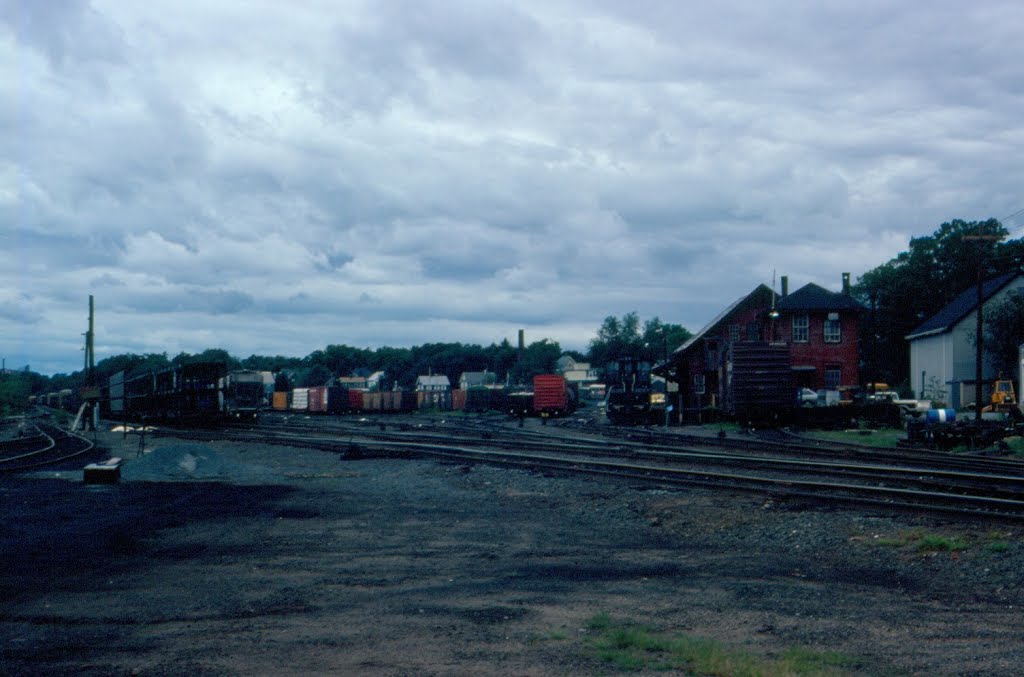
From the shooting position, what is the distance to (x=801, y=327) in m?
62.0

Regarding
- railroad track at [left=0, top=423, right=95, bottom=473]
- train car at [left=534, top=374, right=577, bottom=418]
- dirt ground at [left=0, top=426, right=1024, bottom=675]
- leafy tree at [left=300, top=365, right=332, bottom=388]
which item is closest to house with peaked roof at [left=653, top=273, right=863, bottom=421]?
train car at [left=534, top=374, right=577, bottom=418]

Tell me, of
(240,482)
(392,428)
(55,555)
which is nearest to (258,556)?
(55,555)

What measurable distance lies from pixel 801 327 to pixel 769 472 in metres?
45.4

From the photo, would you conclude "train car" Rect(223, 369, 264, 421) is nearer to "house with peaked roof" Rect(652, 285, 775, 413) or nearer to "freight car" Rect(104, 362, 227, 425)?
"freight car" Rect(104, 362, 227, 425)

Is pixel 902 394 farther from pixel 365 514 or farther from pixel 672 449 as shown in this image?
pixel 365 514

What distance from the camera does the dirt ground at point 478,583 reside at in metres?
6.09

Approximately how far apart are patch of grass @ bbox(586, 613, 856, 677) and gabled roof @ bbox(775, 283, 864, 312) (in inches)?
2268

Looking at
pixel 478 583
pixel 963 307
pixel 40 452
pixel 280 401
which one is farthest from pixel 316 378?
pixel 478 583

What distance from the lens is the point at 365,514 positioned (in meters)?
13.6

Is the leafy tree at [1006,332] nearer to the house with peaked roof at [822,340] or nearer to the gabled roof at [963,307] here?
the gabled roof at [963,307]

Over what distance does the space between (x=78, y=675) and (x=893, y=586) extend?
254 inches

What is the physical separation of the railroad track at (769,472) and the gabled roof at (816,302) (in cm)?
3425

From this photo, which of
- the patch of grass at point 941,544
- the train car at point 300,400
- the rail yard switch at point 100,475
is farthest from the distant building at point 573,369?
the patch of grass at point 941,544

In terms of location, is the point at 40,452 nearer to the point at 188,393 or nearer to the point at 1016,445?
the point at 188,393
